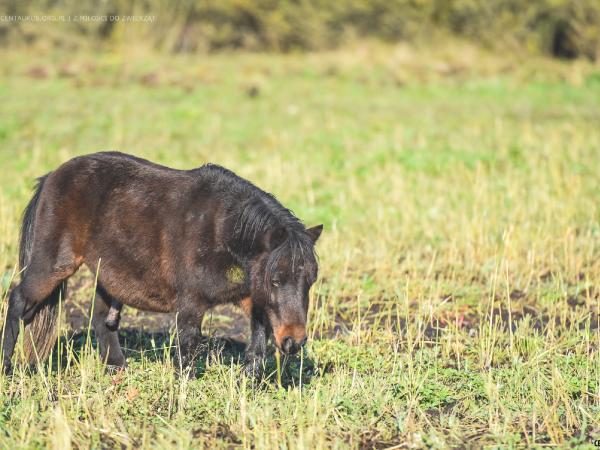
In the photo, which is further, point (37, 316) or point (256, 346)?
point (37, 316)

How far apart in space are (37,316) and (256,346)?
5.63ft

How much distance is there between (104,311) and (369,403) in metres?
2.41

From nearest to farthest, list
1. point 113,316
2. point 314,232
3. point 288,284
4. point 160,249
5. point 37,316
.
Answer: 1. point 288,284
2. point 314,232
3. point 160,249
4. point 37,316
5. point 113,316

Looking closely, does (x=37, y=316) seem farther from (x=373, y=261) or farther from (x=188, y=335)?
(x=373, y=261)

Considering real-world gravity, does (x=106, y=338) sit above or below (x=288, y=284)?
below

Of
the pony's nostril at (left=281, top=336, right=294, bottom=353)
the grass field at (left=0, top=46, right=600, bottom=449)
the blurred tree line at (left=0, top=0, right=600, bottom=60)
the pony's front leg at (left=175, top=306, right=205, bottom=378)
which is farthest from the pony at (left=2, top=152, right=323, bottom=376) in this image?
the blurred tree line at (left=0, top=0, right=600, bottom=60)

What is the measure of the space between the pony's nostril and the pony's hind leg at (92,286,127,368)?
1821 millimetres

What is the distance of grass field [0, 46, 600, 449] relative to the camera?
5.33 metres

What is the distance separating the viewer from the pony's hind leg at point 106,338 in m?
6.66

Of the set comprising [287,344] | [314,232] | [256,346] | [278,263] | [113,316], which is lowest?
[113,316]

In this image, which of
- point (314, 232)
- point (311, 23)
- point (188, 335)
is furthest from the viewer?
point (311, 23)

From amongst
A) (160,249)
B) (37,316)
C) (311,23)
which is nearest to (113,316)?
(37,316)

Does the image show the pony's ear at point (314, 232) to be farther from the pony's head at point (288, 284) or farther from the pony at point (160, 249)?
the pony's head at point (288, 284)

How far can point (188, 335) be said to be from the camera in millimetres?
5926
